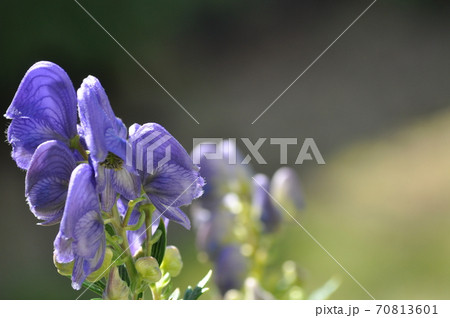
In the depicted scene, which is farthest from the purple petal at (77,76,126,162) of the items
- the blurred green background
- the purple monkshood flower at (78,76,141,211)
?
the blurred green background

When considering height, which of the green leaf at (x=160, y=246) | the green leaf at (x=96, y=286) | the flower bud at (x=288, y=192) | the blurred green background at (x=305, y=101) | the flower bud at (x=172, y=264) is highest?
the blurred green background at (x=305, y=101)

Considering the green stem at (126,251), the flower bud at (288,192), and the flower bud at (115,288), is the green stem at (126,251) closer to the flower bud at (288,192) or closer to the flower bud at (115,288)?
the flower bud at (115,288)

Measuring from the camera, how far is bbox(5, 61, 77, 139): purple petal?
0.91m

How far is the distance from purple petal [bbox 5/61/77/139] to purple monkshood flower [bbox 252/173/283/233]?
659mm

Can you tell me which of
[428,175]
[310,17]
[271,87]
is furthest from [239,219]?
[310,17]

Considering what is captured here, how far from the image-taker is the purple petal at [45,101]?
91 centimetres

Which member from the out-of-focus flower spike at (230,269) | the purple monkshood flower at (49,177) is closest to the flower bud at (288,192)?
the out-of-focus flower spike at (230,269)

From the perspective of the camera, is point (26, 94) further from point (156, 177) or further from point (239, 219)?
point (239, 219)

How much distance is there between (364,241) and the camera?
425cm

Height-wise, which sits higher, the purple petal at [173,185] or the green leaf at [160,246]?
the purple petal at [173,185]

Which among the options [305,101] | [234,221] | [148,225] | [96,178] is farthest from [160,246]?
[305,101]

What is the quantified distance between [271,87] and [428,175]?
1988 millimetres

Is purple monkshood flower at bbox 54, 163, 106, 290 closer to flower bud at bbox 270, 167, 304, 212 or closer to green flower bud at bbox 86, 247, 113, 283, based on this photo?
green flower bud at bbox 86, 247, 113, 283

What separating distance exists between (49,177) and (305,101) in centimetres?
577
